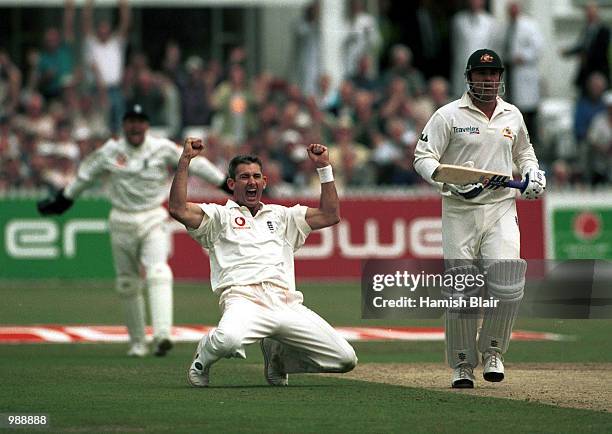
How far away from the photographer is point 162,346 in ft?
46.2

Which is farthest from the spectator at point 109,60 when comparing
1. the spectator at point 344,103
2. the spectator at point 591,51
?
the spectator at point 591,51

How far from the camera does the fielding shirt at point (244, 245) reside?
11117 millimetres

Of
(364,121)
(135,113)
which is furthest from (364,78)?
(135,113)

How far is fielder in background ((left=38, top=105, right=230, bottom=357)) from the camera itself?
14539 millimetres

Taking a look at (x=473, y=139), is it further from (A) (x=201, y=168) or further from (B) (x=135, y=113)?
(B) (x=135, y=113)

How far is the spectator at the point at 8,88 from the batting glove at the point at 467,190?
15757 millimetres

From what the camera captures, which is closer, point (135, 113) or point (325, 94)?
point (135, 113)

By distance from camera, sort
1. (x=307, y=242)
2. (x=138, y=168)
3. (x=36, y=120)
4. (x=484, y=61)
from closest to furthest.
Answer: (x=484, y=61), (x=138, y=168), (x=307, y=242), (x=36, y=120)

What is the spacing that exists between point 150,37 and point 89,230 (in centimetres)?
656

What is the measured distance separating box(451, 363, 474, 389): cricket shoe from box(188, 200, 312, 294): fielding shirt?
4.32 ft

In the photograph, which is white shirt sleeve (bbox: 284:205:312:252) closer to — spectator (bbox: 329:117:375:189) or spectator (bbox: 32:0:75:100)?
spectator (bbox: 329:117:375:189)

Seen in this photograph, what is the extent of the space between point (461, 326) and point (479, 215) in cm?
79

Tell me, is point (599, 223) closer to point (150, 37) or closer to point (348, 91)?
point (348, 91)

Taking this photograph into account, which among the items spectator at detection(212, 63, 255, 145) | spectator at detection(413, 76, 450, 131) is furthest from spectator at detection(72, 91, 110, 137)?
spectator at detection(413, 76, 450, 131)
